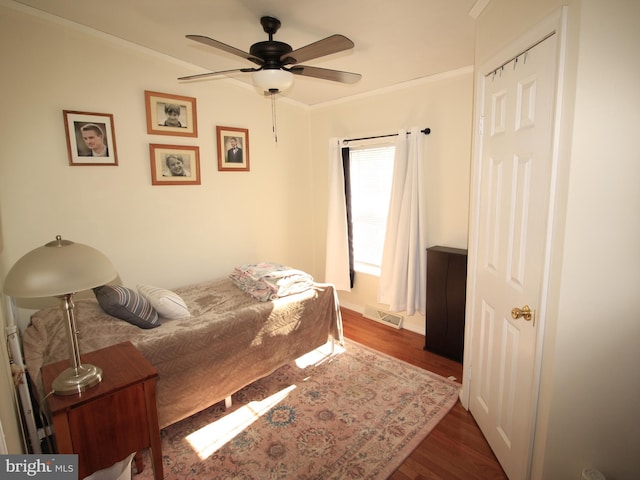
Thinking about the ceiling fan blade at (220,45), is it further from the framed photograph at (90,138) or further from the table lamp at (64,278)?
the framed photograph at (90,138)

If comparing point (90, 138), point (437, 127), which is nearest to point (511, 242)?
point (437, 127)

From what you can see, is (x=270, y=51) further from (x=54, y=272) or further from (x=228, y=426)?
(x=228, y=426)

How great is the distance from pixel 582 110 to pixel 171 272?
10.2 ft

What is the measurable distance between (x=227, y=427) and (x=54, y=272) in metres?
1.53

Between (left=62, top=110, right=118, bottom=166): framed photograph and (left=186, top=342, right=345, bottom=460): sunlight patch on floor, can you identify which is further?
(left=62, top=110, right=118, bottom=166): framed photograph

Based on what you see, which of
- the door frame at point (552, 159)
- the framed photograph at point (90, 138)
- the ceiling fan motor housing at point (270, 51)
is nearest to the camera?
the door frame at point (552, 159)

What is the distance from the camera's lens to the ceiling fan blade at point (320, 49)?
1.67m

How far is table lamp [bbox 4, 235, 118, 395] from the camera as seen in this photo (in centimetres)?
123

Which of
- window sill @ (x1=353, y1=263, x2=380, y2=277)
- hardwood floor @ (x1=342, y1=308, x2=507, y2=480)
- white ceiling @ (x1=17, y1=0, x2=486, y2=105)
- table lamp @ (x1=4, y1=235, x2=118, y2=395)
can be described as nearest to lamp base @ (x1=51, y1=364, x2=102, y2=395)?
table lamp @ (x1=4, y1=235, x2=118, y2=395)

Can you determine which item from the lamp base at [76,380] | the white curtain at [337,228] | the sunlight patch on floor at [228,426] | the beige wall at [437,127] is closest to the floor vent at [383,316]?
the beige wall at [437,127]

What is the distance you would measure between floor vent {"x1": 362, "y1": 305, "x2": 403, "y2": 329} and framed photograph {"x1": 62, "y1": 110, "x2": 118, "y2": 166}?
2882 mm

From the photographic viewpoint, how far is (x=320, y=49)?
1.79 metres

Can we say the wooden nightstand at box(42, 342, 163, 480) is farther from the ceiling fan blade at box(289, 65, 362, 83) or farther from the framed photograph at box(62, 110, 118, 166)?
the ceiling fan blade at box(289, 65, 362, 83)

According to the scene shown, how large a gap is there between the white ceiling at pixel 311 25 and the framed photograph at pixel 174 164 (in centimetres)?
79
